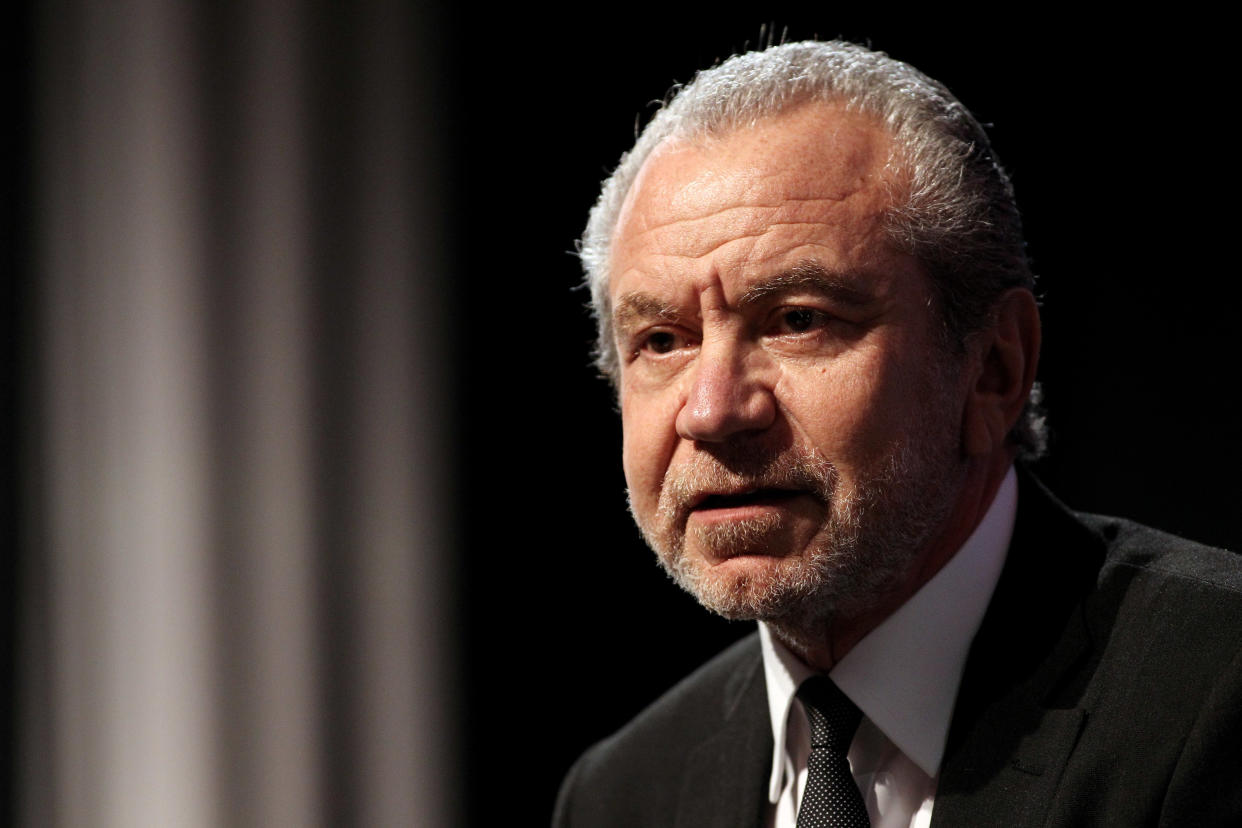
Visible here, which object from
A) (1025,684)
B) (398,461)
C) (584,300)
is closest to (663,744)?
(1025,684)

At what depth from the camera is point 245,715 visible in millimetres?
2691

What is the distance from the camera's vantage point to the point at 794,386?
1503 millimetres

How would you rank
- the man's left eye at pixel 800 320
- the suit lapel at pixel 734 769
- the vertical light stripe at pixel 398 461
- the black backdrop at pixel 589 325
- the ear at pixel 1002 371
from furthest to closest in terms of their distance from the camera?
the vertical light stripe at pixel 398 461
the black backdrop at pixel 589 325
the suit lapel at pixel 734 769
the ear at pixel 1002 371
the man's left eye at pixel 800 320

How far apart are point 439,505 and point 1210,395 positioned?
169 centimetres

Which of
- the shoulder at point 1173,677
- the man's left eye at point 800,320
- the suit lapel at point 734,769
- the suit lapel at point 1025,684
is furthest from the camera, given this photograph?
the suit lapel at point 734,769

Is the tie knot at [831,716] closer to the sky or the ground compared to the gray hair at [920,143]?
closer to the ground

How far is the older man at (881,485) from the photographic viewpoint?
4.74 feet

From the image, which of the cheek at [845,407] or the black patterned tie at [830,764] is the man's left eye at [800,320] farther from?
the black patterned tie at [830,764]

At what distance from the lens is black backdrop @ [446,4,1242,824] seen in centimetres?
232

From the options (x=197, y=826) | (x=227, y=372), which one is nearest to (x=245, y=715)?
(x=197, y=826)

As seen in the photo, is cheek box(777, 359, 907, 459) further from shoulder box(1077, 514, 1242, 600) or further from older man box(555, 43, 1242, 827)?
shoulder box(1077, 514, 1242, 600)

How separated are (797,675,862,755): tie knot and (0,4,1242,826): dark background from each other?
1.08 meters

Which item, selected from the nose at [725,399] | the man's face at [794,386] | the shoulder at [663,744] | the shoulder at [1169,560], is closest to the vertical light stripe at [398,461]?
the shoulder at [663,744]

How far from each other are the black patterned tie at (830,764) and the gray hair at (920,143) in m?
0.50
